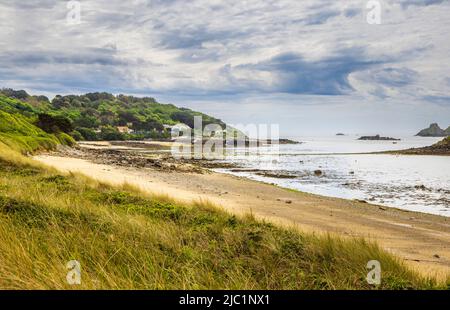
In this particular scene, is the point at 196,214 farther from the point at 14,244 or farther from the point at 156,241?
the point at 14,244

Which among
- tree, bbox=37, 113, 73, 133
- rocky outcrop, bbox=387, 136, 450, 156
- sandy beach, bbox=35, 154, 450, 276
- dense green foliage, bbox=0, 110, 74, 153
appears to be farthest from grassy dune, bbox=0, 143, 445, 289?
rocky outcrop, bbox=387, 136, 450, 156

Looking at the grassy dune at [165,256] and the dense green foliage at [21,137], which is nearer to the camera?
the grassy dune at [165,256]

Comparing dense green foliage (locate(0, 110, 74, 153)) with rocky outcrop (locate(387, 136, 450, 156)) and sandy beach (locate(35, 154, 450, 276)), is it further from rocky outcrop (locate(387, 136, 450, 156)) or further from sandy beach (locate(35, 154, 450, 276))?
rocky outcrop (locate(387, 136, 450, 156))

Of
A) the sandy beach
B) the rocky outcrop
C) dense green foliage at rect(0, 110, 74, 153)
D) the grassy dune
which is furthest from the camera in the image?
the rocky outcrop

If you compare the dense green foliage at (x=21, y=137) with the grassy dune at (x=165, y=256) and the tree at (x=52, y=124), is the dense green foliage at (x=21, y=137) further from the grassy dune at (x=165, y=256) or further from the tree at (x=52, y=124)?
the grassy dune at (x=165, y=256)

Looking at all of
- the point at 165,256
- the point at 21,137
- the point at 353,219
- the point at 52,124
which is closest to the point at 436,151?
the point at 52,124

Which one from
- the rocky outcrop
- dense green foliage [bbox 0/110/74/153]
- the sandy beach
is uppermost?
dense green foliage [bbox 0/110/74/153]

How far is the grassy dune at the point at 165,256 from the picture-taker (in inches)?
209

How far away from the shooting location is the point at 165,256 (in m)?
6.20

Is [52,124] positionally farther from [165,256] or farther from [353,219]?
[165,256]

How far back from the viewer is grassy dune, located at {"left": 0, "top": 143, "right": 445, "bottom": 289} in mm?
5316

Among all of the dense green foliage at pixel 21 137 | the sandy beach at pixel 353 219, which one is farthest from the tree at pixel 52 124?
the sandy beach at pixel 353 219

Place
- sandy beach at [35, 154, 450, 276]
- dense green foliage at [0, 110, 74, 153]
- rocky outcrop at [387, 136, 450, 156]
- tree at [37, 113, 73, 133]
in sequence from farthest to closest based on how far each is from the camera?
rocky outcrop at [387, 136, 450, 156]
tree at [37, 113, 73, 133]
dense green foliage at [0, 110, 74, 153]
sandy beach at [35, 154, 450, 276]
